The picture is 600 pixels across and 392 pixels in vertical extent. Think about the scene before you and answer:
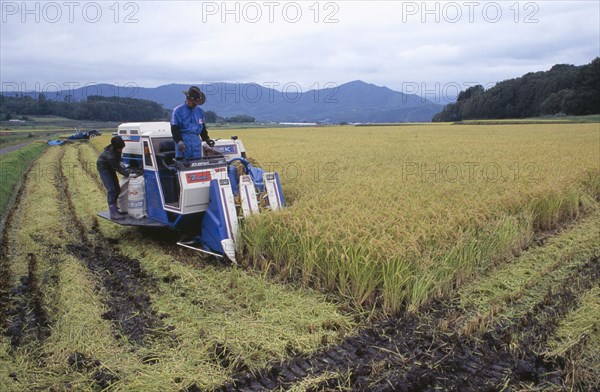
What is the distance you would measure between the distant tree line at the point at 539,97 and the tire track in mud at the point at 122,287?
62.6 m

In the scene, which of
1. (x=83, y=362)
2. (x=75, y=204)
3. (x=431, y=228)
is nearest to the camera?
(x=83, y=362)

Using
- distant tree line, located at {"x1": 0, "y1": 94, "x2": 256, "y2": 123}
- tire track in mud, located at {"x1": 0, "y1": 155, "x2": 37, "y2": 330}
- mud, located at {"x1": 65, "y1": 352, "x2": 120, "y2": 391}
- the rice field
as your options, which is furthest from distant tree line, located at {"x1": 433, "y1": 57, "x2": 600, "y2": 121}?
mud, located at {"x1": 65, "y1": 352, "x2": 120, "y2": 391}

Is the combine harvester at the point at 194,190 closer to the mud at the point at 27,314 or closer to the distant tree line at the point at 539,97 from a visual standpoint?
the mud at the point at 27,314

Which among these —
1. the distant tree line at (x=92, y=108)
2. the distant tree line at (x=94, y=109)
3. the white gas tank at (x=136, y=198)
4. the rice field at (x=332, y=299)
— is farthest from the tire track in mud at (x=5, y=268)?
the distant tree line at (x=94, y=109)

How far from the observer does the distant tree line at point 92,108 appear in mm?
38219

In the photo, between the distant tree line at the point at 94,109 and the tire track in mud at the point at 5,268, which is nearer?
the tire track in mud at the point at 5,268

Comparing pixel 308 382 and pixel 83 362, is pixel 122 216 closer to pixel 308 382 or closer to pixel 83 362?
pixel 83 362

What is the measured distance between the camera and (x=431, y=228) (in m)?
5.68

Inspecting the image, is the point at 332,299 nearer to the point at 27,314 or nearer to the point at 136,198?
the point at 27,314

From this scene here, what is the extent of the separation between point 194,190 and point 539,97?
224 feet

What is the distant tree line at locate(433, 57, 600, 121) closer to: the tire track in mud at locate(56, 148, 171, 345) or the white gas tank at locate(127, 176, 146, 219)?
the white gas tank at locate(127, 176, 146, 219)

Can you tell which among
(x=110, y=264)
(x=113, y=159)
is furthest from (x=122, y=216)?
(x=110, y=264)

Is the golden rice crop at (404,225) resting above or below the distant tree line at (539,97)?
below

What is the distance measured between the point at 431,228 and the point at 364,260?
3.85ft
